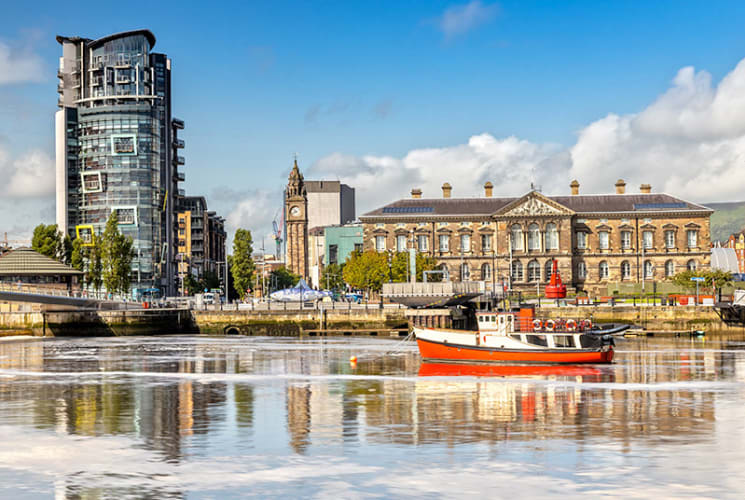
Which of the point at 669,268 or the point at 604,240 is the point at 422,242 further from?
the point at 669,268

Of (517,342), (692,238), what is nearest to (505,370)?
(517,342)

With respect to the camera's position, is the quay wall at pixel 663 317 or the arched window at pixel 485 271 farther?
the arched window at pixel 485 271

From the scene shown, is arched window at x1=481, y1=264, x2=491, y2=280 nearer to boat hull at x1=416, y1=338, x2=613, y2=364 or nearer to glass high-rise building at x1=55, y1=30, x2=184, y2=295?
glass high-rise building at x1=55, y1=30, x2=184, y2=295

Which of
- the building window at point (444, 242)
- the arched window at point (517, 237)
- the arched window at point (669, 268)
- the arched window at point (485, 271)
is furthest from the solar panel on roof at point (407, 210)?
the arched window at point (669, 268)

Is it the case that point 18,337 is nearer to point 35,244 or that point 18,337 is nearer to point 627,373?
point 35,244

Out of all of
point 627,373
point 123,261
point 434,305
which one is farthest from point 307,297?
point 627,373

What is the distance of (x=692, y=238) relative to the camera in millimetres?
170875

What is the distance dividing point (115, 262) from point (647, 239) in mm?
92503

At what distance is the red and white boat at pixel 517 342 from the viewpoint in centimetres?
6172

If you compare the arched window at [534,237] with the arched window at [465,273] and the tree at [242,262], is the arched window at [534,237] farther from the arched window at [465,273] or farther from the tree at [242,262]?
the tree at [242,262]

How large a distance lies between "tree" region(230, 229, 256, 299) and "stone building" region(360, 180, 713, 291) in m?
25.1

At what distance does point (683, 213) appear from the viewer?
17000 centimetres

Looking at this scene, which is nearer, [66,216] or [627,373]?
[627,373]

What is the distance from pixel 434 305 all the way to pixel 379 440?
7944 cm
